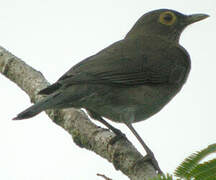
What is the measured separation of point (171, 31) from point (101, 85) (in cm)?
270

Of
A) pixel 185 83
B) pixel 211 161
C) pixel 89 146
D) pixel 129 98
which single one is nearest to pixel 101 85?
pixel 129 98

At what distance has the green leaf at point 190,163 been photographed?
2045 millimetres

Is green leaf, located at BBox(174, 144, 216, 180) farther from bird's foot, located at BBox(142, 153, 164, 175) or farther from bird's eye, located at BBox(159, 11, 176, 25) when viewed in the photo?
bird's eye, located at BBox(159, 11, 176, 25)

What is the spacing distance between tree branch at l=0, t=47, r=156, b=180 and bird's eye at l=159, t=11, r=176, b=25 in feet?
9.57

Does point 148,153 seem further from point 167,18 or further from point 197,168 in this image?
point 167,18

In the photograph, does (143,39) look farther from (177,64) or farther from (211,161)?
(211,161)

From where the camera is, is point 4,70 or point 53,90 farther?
point 4,70

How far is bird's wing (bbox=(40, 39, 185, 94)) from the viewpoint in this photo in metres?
4.53

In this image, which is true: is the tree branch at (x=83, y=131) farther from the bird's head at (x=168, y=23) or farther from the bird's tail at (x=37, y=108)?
the bird's head at (x=168, y=23)

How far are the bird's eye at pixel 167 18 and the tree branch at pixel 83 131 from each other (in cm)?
292

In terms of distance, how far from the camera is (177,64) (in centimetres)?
577

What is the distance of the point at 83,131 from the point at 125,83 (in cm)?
97

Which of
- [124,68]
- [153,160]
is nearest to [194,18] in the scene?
[124,68]

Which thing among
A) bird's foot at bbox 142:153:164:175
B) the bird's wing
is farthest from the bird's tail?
bird's foot at bbox 142:153:164:175
